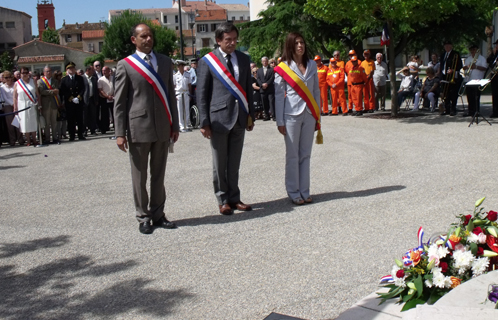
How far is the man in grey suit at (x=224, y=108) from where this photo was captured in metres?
6.96

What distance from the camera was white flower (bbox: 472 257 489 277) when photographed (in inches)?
144

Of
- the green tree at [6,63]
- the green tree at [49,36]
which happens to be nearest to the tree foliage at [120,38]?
the green tree at [6,63]

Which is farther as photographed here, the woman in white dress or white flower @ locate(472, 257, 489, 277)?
the woman in white dress

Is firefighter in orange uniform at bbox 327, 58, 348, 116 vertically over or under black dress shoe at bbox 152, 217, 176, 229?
over

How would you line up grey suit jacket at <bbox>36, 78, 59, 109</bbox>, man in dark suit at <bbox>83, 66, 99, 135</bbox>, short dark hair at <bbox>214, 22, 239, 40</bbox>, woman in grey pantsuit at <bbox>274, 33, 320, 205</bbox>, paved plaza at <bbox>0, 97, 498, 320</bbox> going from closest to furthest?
paved plaza at <bbox>0, 97, 498, 320</bbox> < short dark hair at <bbox>214, 22, 239, 40</bbox> < woman in grey pantsuit at <bbox>274, 33, 320, 205</bbox> < grey suit jacket at <bbox>36, 78, 59, 109</bbox> < man in dark suit at <bbox>83, 66, 99, 135</bbox>

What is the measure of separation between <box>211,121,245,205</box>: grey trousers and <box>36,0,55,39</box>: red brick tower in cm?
13564

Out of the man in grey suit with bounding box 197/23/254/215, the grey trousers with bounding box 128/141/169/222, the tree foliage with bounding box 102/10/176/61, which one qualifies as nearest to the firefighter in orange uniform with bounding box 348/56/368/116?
the man in grey suit with bounding box 197/23/254/215

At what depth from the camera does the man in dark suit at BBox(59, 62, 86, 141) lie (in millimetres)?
16078

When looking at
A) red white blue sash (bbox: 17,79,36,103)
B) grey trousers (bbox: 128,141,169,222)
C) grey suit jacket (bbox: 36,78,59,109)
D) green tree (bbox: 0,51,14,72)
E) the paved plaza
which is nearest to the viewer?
the paved plaza

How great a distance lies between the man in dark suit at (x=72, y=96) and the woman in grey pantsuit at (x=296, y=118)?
998 cm

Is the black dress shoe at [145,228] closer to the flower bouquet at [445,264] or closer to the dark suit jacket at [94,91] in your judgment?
the flower bouquet at [445,264]

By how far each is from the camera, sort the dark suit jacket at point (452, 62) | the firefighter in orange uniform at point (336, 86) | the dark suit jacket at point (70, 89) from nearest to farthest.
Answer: the dark suit jacket at point (70, 89) < the dark suit jacket at point (452, 62) < the firefighter in orange uniform at point (336, 86)

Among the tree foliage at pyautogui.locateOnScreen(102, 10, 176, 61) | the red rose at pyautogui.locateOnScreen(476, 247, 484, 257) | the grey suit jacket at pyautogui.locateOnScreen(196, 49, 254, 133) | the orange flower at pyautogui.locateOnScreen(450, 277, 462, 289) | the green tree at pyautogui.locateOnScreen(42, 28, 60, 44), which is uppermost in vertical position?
the green tree at pyautogui.locateOnScreen(42, 28, 60, 44)

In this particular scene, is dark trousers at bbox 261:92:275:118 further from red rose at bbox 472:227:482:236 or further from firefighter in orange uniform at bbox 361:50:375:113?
red rose at bbox 472:227:482:236
